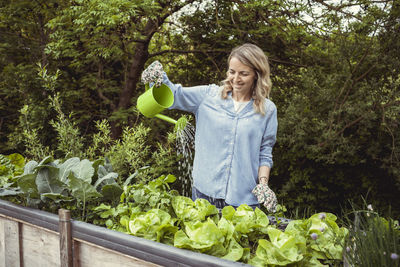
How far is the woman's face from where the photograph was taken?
2.05m

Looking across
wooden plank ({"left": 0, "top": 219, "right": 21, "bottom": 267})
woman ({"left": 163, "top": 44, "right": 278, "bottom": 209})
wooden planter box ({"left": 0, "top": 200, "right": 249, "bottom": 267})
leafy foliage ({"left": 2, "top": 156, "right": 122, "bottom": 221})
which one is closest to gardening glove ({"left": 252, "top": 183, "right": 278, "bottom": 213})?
woman ({"left": 163, "top": 44, "right": 278, "bottom": 209})

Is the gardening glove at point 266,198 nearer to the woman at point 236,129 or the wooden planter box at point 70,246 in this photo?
the woman at point 236,129

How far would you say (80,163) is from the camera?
1.78 meters

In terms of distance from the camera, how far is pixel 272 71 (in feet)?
16.1

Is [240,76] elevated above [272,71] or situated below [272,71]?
below

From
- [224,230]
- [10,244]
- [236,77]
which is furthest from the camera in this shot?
[236,77]

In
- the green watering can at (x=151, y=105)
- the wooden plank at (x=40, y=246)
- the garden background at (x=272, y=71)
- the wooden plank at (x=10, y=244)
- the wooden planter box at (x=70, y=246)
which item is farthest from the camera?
the garden background at (x=272, y=71)

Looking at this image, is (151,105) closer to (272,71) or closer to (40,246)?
(40,246)

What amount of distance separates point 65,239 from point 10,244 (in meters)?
0.51

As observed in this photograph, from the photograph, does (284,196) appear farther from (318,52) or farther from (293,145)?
(318,52)

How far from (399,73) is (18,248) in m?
3.86

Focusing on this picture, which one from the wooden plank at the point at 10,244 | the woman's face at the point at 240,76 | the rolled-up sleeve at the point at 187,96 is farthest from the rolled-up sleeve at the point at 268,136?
the wooden plank at the point at 10,244

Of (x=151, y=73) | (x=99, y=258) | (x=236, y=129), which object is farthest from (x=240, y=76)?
(x=99, y=258)

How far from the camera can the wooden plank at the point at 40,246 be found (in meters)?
1.51
